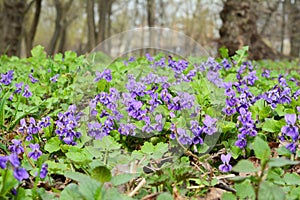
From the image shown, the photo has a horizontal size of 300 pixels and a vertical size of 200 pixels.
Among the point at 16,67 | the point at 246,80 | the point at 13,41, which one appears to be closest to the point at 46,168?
the point at 246,80

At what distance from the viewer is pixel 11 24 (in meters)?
10.1

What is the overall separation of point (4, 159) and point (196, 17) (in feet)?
112

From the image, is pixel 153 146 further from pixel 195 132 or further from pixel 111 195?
pixel 111 195

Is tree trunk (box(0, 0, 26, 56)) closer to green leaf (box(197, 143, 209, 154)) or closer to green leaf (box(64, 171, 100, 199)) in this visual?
green leaf (box(197, 143, 209, 154))

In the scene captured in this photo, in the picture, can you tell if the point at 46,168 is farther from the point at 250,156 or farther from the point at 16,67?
the point at 16,67

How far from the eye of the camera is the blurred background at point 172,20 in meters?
7.45

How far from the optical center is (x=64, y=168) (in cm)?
177

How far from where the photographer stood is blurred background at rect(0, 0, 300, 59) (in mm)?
7445

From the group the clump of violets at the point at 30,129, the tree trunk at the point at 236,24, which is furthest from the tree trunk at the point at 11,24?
the clump of violets at the point at 30,129

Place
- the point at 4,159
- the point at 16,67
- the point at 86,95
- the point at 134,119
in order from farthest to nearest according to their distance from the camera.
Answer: the point at 16,67
the point at 86,95
the point at 134,119
the point at 4,159

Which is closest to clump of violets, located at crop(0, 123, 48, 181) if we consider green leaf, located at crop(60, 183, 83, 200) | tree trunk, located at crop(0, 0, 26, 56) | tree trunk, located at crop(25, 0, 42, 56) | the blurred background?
green leaf, located at crop(60, 183, 83, 200)

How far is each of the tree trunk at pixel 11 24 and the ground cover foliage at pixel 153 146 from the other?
7.66 meters

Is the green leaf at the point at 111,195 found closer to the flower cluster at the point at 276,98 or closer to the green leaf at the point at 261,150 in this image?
the green leaf at the point at 261,150

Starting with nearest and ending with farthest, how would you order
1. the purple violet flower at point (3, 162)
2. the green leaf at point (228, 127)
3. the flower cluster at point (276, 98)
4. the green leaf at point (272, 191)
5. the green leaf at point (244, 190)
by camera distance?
the green leaf at point (272, 191), the purple violet flower at point (3, 162), the green leaf at point (244, 190), the green leaf at point (228, 127), the flower cluster at point (276, 98)
